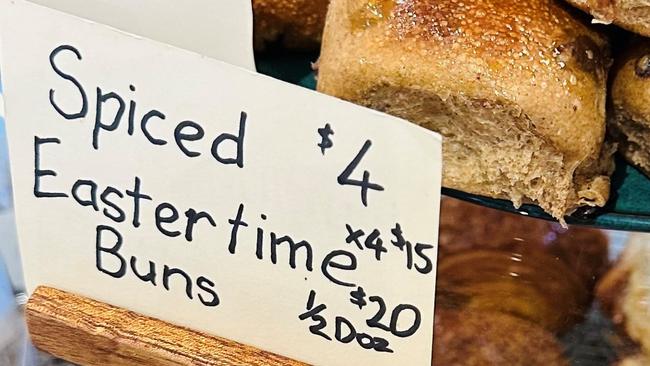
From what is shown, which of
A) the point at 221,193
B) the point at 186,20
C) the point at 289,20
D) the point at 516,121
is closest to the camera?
the point at 221,193

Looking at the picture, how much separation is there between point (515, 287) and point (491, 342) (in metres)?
0.08

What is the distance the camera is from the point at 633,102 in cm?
97

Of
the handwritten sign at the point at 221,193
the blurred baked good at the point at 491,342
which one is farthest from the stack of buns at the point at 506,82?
the handwritten sign at the point at 221,193

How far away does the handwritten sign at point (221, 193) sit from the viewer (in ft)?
2.12

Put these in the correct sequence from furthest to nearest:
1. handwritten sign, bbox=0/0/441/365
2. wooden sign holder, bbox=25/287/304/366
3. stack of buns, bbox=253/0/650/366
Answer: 1. stack of buns, bbox=253/0/650/366
2. wooden sign holder, bbox=25/287/304/366
3. handwritten sign, bbox=0/0/441/365

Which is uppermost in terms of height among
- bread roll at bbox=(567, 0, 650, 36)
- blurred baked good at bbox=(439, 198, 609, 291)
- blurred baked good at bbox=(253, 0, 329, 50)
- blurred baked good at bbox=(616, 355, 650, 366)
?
blurred baked good at bbox=(253, 0, 329, 50)

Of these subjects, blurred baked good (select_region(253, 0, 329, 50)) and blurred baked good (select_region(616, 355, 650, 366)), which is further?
blurred baked good (select_region(253, 0, 329, 50))

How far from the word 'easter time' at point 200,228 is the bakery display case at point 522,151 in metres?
0.19

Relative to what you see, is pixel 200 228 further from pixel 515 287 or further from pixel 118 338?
pixel 515 287

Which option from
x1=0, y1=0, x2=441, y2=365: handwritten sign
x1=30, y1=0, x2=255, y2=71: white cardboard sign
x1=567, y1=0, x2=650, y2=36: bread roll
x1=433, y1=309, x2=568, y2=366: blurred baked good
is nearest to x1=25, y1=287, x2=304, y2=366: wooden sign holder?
x1=0, y1=0, x2=441, y2=365: handwritten sign

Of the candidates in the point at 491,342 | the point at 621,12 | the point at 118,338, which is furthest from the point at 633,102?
the point at 118,338

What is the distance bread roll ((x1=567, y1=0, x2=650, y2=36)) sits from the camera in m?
0.87

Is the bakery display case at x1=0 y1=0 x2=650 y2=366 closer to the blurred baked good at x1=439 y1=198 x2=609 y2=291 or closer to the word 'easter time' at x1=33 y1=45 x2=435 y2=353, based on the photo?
the blurred baked good at x1=439 y1=198 x2=609 y2=291

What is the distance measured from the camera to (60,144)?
29.1 inches
